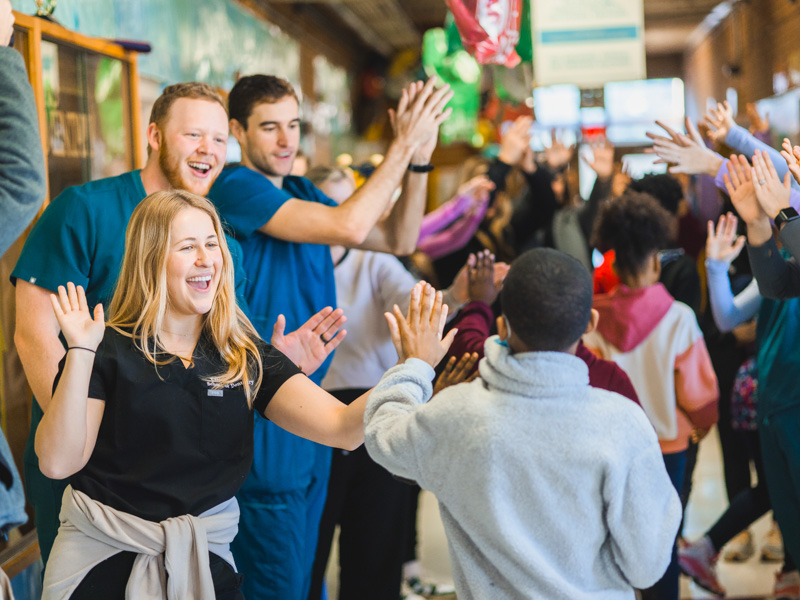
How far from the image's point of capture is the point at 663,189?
329cm

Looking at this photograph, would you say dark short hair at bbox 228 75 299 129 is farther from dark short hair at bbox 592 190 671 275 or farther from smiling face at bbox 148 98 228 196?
dark short hair at bbox 592 190 671 275

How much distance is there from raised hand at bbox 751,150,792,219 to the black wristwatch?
18 millimetres

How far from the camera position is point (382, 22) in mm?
9852

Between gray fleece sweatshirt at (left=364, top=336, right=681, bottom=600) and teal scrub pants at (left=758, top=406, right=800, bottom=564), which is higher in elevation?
gray fleece sweatshirt at (left=364, top=336, right=681, bottom=600)

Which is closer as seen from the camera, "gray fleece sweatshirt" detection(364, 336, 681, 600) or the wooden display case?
"gray fleece sweatshirt" detection(364, 336, 681, 600)

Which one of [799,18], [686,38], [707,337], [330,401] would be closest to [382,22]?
[799,18]

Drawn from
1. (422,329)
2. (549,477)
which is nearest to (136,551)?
(422,329)

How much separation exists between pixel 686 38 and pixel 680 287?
10.7 m

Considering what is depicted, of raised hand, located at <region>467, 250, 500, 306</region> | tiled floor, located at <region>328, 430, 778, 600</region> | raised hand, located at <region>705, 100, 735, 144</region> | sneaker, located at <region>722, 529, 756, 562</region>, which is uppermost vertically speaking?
raised hand, located at <region>705, 100, 735, 144</region>

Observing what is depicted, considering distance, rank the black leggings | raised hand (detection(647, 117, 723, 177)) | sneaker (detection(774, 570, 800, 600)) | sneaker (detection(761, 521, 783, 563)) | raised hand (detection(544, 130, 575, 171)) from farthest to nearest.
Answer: raised hand (detection(544, 130, 575, 171)) → sneaker (detection(761, 521, 783, 563)) → the black leggings → sneaker (detection(774, 570, 800, 600)) → raised hand (detection(647, 117, 723, 177))

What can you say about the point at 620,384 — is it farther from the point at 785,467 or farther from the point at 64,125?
the point at 64,125

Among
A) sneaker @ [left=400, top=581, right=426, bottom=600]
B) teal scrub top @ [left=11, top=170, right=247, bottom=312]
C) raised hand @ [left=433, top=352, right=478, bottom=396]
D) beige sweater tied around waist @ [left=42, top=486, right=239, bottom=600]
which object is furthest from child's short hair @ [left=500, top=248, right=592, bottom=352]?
sneaker @ [left=400, top=581, right=426, bottom=600]

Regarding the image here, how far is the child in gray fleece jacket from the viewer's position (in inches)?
53.5

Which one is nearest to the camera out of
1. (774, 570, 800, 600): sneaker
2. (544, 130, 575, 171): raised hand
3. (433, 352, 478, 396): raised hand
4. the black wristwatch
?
(433, 352, 478, 396): raised hand
